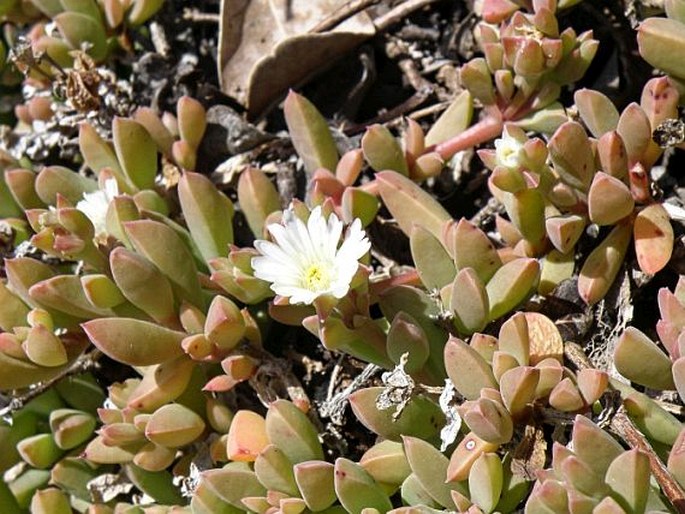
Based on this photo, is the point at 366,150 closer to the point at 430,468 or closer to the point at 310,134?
the point at 310,134

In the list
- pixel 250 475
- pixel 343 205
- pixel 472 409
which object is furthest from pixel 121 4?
pixel 472 409

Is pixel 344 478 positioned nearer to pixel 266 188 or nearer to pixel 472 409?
pixel 472 409

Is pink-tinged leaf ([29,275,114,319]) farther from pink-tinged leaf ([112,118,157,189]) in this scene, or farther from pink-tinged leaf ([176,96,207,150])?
pink-tinged leaf ([176,96,207,150])

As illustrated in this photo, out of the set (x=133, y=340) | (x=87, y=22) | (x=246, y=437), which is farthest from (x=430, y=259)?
(x=87, y=22)

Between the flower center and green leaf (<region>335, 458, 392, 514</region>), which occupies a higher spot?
the flower center

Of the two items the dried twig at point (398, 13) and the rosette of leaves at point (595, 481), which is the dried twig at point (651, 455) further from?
the dried twig at point (398, 13)

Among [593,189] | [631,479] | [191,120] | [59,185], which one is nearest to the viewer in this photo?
[631,479]

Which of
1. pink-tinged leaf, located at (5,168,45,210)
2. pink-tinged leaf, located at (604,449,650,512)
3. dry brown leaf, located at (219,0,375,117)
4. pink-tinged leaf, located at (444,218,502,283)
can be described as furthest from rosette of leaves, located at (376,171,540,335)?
pink-tinged leaf, located at (5,168,45,210)
